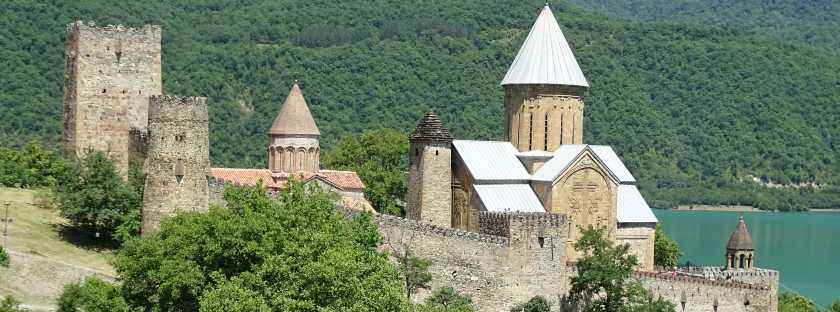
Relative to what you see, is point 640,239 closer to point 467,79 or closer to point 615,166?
point 615,166

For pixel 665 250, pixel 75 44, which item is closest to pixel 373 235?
pixel 75 44

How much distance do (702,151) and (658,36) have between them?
49.6 ft

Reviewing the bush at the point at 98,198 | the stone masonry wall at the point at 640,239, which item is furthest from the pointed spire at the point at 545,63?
the bush at the point at 98,198

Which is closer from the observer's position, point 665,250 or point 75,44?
point 75,44

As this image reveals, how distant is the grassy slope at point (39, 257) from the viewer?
24812mm

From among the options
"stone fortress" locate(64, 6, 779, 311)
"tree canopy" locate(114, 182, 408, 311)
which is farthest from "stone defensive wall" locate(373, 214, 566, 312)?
"tree canopy" locate(114, 182, 408, 311)

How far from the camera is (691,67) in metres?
120

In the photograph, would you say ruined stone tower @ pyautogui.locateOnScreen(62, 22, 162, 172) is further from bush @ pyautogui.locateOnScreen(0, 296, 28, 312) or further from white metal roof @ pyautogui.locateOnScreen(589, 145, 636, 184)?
white metal roof @ pyautogui.locateOnScreen(589, 145, 636, 184)

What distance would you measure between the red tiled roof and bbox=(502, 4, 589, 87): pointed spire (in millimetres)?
6057

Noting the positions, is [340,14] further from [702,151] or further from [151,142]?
[151,142]

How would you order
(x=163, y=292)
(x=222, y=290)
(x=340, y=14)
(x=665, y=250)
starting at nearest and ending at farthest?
(x=222, y=290)
(x=163, y=292)
(x=665, y=250)
(x=340, y=14)

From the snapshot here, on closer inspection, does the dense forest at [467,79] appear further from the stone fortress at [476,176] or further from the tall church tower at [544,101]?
the tall church tower at [544,101]

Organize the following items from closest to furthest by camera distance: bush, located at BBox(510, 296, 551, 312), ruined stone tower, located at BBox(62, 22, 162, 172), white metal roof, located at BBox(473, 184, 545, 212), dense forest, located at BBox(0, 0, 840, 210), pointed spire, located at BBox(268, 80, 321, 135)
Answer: bush, located at BBox(510, 296, 551, 312)
white metal roof, located at BBox(473, 184, 545, 212)
ruined stone tower, located at BBox(62, 22, 162, 172)
pointed spire, located at BBox(268, 80, 321, 135)
dense forest, located at BBox(0, 0, 840, 210)

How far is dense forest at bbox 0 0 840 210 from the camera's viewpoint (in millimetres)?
62219
